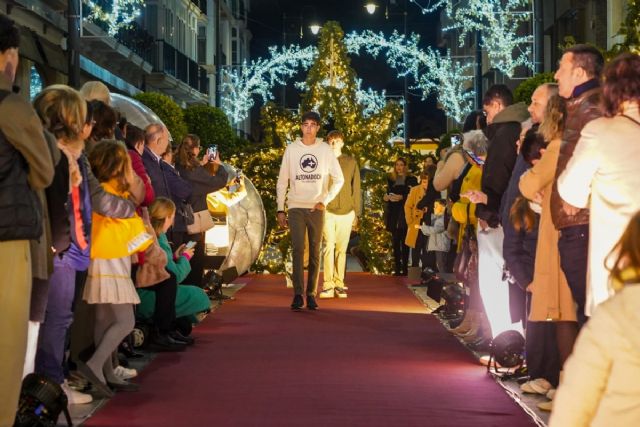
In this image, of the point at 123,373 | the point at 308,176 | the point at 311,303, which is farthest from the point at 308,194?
the point at 123,373

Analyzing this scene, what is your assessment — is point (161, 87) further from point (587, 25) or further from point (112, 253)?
point (112, 253)

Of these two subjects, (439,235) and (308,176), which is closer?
(308,176)

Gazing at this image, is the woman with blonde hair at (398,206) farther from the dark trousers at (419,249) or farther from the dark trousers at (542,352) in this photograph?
the dark trousers at (542,352)

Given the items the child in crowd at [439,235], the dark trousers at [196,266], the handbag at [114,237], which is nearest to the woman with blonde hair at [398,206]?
the child in crowd at [439,235]

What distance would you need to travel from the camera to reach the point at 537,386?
9.11m

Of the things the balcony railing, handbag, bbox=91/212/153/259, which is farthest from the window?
handbag, bbox=91/212/153/259

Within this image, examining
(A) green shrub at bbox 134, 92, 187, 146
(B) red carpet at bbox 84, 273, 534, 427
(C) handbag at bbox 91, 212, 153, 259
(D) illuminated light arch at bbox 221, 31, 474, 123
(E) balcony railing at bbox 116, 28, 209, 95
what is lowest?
(B) red carpet at bbox 84, 273, 534, 427

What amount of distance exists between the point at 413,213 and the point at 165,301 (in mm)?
10837

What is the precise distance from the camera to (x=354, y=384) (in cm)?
965

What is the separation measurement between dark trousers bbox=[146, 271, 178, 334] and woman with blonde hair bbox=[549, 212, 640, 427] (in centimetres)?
803

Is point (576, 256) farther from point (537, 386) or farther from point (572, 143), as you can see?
point (537, 386)

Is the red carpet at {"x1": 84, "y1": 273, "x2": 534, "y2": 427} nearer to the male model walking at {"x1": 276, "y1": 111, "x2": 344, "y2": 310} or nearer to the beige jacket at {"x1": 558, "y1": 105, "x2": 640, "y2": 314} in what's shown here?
the male model walking at {"x1": 276, "y1": 111, "x2": 344, "y2": 310}

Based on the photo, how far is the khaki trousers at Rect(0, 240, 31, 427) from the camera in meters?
6.80

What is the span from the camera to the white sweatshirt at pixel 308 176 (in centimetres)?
1641
